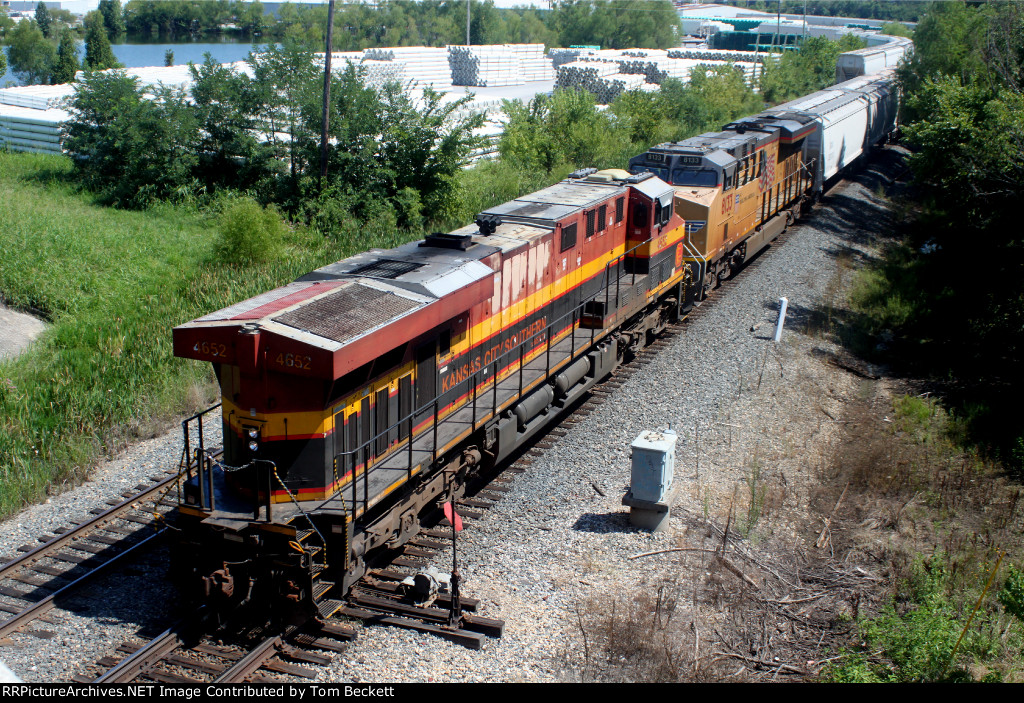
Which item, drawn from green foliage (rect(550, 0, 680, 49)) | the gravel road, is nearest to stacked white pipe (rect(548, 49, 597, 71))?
green foliage (rect(550, 0, 680, 49))

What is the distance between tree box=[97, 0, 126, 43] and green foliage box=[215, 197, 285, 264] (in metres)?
57.4

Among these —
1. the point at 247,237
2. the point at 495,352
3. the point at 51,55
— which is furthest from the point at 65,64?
the point at 495,352

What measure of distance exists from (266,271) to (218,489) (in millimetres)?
10458

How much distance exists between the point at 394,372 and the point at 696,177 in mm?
10679

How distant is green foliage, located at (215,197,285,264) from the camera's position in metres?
18.2

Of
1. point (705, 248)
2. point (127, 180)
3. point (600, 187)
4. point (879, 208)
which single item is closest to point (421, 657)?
point (600, 187)

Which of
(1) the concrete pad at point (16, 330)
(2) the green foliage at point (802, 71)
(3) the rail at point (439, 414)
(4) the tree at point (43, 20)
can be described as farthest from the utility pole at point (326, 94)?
(4) the tree at point (43, 20)

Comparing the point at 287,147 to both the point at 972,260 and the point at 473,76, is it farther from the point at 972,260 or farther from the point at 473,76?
the point at 473,76

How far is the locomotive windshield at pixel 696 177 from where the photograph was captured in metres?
17.2

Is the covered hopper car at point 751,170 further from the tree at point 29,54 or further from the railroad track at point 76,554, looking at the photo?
the tree at point 29,54

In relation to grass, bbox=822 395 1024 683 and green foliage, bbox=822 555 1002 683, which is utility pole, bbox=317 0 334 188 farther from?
green foliage, bbox=822 555 1002 683

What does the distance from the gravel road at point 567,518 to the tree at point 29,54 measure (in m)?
49.9

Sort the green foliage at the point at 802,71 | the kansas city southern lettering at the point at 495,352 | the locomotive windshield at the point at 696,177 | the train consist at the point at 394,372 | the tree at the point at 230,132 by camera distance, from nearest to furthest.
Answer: the train consist at the point at 394,372
the kansas city southern lettering at the point at 495,352
the locomotive windshield at the point at 696,177
the tree at the point at 230,132
the green foliage at the point at 802,71

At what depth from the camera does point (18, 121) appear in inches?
1175
